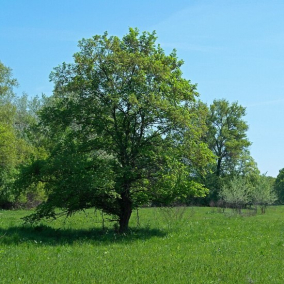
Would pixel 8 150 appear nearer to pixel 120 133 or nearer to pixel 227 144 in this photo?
pixel 120 133

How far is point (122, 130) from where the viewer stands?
2159 cm

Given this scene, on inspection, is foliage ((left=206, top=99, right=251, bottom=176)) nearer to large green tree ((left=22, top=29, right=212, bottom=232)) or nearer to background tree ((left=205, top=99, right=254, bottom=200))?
background tree ((left=205, top=99, right=254, bottom=200))

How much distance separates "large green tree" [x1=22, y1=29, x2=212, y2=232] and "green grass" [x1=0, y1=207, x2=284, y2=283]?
2105 mm

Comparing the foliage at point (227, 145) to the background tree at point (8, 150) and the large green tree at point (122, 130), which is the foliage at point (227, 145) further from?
the large green tree at point (122, 130)

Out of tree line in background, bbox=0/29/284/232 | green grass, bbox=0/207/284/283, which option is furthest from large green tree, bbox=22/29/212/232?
green grass, bbox=0/207/284/283

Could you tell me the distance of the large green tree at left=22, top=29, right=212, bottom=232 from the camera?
20.0m

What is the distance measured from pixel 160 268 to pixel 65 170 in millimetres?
9039

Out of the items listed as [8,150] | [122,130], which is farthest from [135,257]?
[8,150]

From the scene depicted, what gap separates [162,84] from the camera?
20562mm

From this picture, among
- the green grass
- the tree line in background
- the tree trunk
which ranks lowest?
the green grass

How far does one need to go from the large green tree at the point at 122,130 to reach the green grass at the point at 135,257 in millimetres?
2105

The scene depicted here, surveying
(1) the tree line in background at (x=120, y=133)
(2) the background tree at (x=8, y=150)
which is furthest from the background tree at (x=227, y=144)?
(1) the tree line in background at (x=120, y=133)

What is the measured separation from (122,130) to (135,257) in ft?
29.7

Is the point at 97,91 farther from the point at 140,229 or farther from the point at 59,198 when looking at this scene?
the point at 140,229
